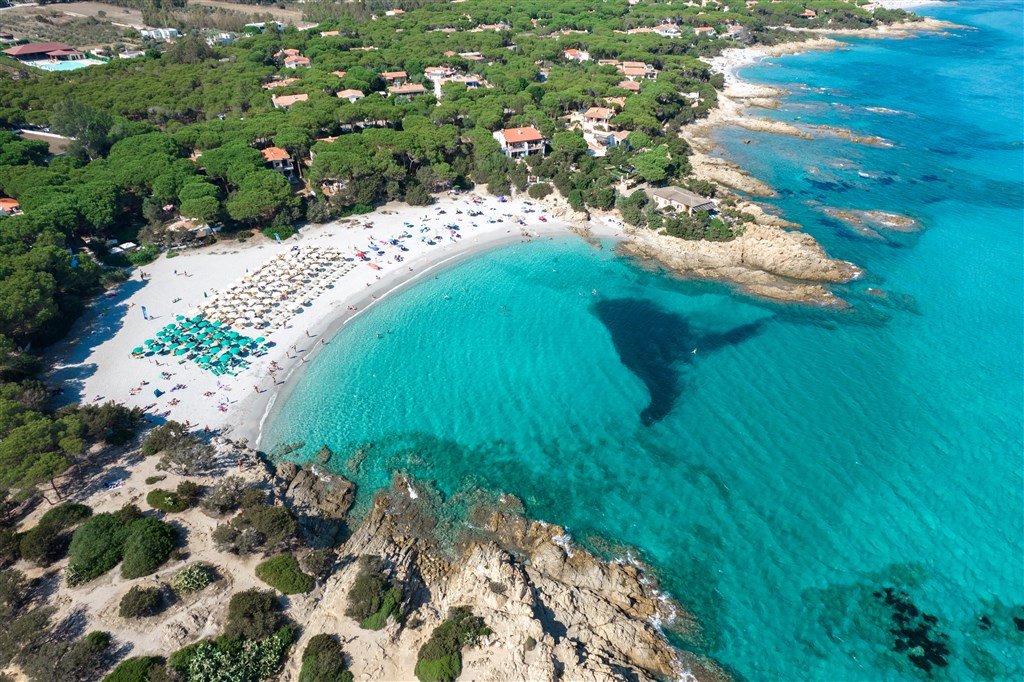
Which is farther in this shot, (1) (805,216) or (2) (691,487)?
(1) (805,216)

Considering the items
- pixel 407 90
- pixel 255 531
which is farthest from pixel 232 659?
pixel 407 90

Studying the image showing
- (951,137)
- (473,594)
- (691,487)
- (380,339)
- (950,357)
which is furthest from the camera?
(951,137)

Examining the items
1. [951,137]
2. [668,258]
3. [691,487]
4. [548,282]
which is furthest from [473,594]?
[951,137]

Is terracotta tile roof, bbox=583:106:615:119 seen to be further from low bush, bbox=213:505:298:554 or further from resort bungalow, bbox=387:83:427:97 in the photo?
low bush, bbox=213:505:298:554

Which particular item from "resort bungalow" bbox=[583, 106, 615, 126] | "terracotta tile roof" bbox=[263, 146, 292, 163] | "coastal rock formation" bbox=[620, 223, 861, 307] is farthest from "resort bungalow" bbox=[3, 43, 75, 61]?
"coastal rock formation" bbox=[620, 223, 861, 307]

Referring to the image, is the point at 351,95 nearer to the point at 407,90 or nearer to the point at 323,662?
the point at 407,90

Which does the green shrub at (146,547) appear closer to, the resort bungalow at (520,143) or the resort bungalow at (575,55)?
the resort bungalow at (520,143)

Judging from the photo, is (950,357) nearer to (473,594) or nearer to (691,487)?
(691,487)
